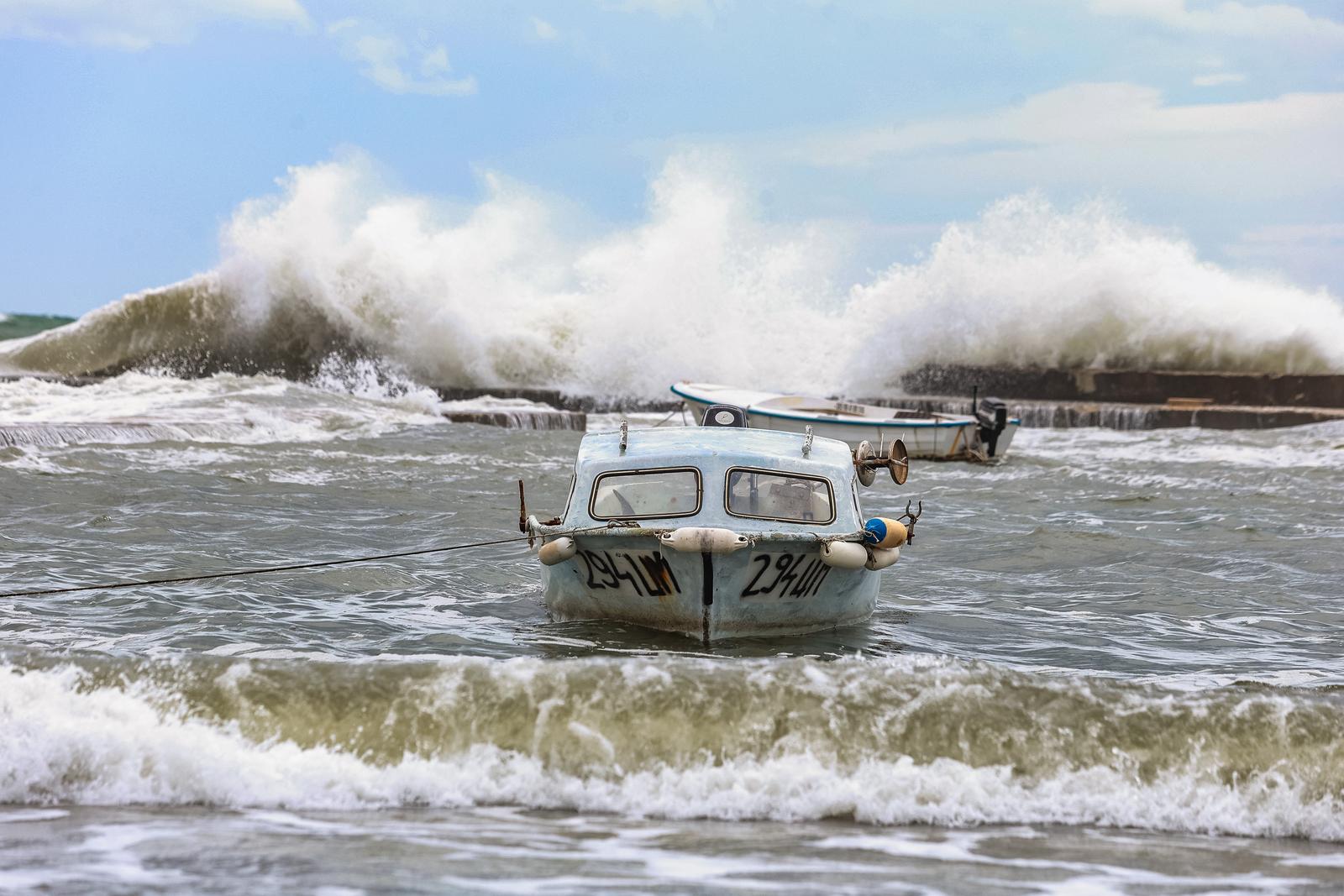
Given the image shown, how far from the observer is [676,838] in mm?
6723

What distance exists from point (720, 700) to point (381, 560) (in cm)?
684

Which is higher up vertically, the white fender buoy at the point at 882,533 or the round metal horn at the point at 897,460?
the round metal horn at the point at 897,460

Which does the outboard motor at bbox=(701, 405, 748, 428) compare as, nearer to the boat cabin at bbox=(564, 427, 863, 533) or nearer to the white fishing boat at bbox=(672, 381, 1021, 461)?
the boat cabin at bbox=(564, 427, 863, 533)

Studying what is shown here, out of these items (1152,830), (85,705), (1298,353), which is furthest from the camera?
(1298,353)

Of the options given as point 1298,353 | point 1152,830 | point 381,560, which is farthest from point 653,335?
point 1152,830

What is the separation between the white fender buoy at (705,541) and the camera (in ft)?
31.4

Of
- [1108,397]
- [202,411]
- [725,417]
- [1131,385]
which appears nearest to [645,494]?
[725,417]

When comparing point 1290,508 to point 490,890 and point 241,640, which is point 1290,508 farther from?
point 490,890

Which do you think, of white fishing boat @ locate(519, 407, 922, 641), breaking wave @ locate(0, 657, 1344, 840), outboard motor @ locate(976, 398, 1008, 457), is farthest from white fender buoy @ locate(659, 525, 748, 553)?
outboard motor @ locate(976, 398, 1008, 457)

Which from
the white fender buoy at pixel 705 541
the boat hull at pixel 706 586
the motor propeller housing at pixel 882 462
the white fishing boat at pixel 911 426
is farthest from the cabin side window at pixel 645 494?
the white fishing boat at pixel 911 426

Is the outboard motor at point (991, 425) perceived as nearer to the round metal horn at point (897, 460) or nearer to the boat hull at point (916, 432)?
the boat hull at point (916, 432)

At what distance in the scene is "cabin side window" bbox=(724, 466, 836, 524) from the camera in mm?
10273

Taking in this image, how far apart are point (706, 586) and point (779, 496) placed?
91 centimetres

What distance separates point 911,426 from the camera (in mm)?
29156
